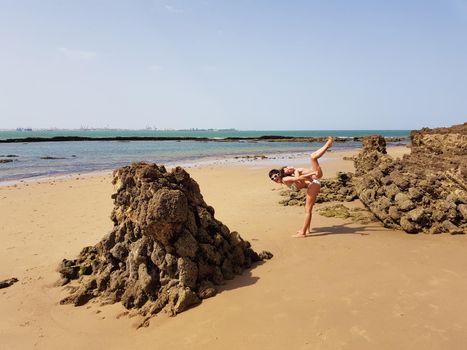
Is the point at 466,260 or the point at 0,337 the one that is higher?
the point at 466,260

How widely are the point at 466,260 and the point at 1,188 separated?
63.5ft

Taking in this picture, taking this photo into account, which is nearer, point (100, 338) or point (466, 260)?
point (100, 338)

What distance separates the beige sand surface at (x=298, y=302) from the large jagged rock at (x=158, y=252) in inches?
9.7

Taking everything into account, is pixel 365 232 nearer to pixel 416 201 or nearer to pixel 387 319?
pixel 416 201

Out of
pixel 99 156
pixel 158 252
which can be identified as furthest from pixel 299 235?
pixel 99 156

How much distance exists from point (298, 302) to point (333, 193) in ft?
25.2

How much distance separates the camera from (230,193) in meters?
15.1

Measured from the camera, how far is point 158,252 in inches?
213

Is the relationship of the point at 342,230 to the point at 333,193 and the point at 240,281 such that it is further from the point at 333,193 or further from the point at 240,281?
the point at 333,193

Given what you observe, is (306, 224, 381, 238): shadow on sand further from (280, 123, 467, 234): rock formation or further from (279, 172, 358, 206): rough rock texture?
(279, 172, 358, 206): rough rock texture

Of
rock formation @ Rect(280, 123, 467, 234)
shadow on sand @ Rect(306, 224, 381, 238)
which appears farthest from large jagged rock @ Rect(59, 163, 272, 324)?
rock formation @ Rect(280, 123, 467, 234)

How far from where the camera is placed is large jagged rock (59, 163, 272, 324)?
5.19 meters

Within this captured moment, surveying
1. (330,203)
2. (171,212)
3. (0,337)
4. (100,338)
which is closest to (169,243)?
(171,212)

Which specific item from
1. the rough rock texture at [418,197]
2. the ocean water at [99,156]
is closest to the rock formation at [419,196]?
the rough rock texture at [418,197]
